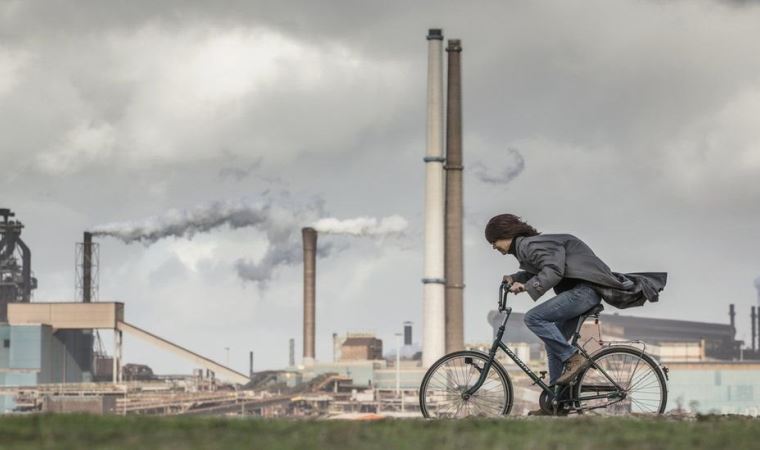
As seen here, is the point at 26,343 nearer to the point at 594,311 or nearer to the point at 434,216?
the point at 434,216

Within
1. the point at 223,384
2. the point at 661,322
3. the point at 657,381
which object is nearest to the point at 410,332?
the point at 661,322

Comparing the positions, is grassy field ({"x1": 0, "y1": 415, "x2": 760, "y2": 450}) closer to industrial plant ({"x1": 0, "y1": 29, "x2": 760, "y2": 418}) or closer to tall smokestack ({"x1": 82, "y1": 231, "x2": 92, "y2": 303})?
industrial plant ({"x1": 0, "y1": 29, "x2": 760, "y2": 418})

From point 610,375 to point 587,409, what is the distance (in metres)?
0.29

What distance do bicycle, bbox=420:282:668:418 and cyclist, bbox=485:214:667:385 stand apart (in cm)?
11

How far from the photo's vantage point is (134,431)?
21.3 ft

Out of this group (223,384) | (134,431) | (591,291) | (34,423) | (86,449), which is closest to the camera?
(86,449)

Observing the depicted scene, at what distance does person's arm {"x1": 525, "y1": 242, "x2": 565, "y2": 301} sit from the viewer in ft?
28.5

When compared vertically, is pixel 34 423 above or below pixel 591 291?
below

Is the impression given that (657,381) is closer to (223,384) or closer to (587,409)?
(587,409)

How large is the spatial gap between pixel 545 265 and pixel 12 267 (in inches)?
3348

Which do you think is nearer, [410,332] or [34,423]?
[34,423]

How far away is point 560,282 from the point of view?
Result: 8992 millimetres

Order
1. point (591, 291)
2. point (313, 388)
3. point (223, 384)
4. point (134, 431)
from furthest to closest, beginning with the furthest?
point (223, 384) < point (313, 388) < point (591, 291) < point (134, 431)

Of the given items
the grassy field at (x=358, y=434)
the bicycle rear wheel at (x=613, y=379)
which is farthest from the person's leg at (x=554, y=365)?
the grassy field at (x=358, y=434)
